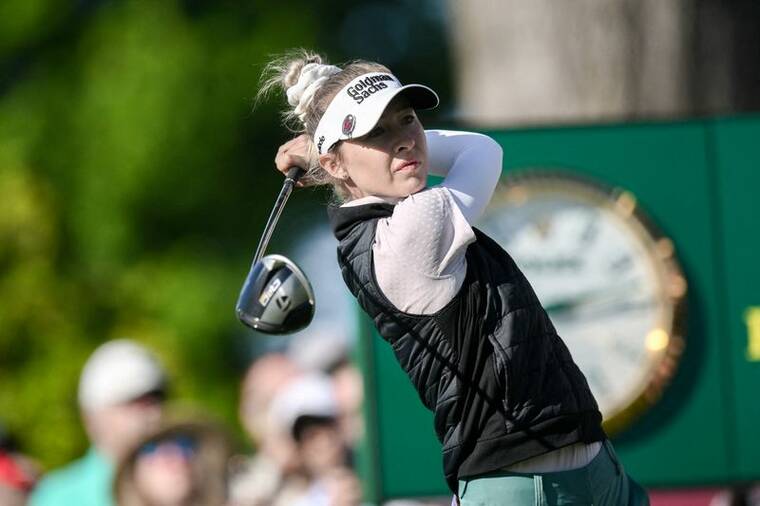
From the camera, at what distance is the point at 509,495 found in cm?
367

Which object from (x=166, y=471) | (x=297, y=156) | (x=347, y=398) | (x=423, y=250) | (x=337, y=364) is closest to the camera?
(x=423, y=250)

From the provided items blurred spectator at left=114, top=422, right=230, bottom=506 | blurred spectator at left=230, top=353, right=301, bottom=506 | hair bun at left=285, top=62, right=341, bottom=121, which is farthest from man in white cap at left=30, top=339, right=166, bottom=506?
hair bun at left=285, top=62, right=341, bottom=121

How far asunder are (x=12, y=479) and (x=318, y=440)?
50.5 inches

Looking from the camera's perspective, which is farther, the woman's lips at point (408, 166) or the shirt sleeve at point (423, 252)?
the woman's lips at point (408, 166)

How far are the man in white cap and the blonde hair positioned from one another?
293 cm

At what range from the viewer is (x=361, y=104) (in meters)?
3.69

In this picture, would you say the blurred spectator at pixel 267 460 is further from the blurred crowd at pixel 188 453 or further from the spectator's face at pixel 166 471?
the spectator's face at pixel 166 471

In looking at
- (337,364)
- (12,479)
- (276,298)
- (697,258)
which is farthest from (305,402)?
(276,298)

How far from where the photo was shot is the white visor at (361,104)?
3.65 m

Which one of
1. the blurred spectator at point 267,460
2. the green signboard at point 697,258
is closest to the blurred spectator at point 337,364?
the blurred spectator at point 267,460

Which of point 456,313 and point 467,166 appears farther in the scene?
point 467,166

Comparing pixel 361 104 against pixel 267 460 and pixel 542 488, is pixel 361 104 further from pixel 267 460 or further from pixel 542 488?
pixel 267 460

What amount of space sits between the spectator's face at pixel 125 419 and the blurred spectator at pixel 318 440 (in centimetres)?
62

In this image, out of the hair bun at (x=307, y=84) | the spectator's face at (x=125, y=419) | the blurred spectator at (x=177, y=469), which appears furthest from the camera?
the spectator's face at (x=125, y=419)
